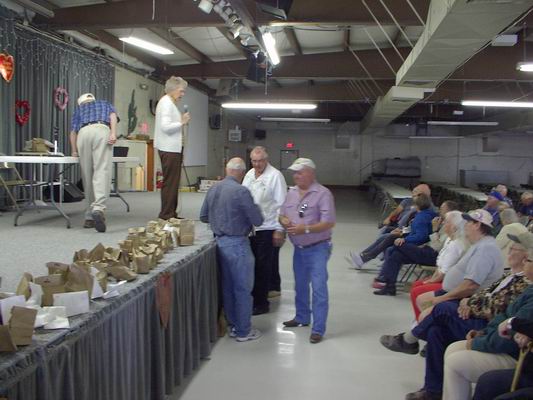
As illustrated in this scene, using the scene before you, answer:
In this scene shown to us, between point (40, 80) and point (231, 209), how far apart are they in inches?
198

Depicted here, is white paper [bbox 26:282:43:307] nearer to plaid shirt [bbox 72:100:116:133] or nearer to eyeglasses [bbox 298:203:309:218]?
eyeglasses [bbox 298:203:309:218]

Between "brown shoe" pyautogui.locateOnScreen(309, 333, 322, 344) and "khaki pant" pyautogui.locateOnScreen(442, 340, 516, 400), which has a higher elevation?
"khaki pant" pyautogui.locateOnScreen(442, 340, 516, 400)

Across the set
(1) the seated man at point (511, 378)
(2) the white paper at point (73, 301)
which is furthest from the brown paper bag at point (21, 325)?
(1) the seated man at point (511, 378)

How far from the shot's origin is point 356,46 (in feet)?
36.8

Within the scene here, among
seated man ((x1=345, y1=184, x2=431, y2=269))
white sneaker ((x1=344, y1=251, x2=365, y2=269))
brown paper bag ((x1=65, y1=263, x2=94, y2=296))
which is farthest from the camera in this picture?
white sneaker ((x1=344, y1=251, x2=365, y2=269))

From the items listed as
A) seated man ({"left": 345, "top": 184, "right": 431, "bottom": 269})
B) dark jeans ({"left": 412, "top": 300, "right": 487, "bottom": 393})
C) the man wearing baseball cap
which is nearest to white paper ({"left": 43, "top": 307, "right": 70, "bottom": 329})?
dark jeans ({"left": 412, "top": 300, "right": 487, "bottom": 393})

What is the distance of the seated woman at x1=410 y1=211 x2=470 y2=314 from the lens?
13.3 ft

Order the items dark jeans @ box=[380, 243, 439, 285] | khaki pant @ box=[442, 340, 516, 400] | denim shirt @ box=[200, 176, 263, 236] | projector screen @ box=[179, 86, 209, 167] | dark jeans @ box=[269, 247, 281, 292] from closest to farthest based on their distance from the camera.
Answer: khaki pant @ box=[442, 340, 516, 400], denim shirt @ box=[200, 176, 263, 236], dark jeans @ box=[269, 247, 281, 292], dark jeans @ box=[380, 243, 439, 285], projector screen @ box=[179, 86, 209, 167]

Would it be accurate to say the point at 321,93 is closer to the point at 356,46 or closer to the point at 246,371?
the point at 356,46

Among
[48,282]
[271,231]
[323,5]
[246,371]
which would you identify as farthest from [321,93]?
[48,282]

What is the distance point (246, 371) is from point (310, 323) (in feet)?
3.84

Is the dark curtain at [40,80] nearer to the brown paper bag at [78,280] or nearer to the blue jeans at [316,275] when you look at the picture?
the blue jeans at [316,275]

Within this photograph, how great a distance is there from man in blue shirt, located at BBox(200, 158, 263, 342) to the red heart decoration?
3888 millimetres

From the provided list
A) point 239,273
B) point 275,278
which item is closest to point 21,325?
point 239,273
